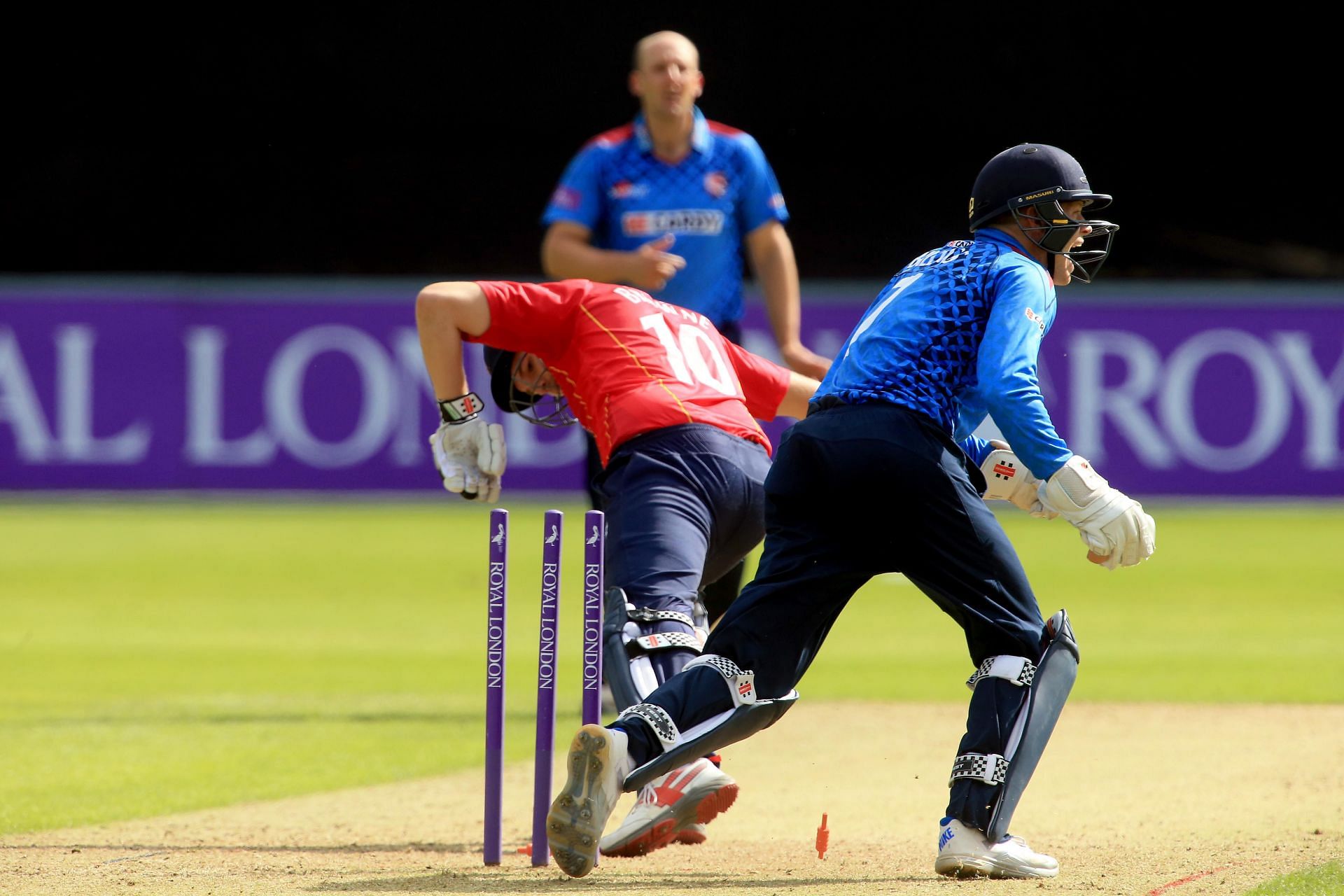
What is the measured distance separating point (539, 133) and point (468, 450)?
54.7 ft

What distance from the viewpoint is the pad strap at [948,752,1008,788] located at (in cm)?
410

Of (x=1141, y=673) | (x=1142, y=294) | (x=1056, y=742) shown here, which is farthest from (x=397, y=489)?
(x=1056, y=742)

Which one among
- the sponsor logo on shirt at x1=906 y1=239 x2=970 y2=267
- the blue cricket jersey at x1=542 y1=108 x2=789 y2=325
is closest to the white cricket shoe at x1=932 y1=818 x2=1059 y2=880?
the sponsor logo on shirt at x1=906 y1=239 x2=970 y2=267

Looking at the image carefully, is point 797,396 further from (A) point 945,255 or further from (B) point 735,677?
(B) point 735,677

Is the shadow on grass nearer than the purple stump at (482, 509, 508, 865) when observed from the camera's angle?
No

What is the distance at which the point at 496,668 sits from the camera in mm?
4332

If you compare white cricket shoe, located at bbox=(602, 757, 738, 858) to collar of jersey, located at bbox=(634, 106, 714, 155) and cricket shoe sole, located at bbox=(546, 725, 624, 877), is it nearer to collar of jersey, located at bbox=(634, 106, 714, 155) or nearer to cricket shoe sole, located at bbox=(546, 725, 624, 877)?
cricket shoe sole, located at bbox=(546, 725, 624, 877)

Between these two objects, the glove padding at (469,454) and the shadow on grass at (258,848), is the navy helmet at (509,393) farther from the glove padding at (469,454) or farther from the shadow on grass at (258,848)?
the shadow on grass at (258,848)

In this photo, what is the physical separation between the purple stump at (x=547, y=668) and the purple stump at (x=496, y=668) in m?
0.09

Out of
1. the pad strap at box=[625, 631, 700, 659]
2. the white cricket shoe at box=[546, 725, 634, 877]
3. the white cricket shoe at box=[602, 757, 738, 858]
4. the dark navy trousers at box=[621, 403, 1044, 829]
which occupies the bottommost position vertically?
the white cricket shoe at box=[602, 757, 738, 858]

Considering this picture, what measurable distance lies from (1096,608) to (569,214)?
4.88 meters

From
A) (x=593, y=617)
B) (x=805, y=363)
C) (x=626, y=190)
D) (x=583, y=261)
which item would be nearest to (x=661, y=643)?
(x=593, y=617)

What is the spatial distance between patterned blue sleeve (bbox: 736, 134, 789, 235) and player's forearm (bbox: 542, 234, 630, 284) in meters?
0.53

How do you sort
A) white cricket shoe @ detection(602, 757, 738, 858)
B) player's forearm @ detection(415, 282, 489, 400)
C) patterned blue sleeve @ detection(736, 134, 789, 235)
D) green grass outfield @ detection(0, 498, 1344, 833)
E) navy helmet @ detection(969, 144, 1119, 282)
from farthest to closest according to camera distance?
1. patterned blue sleeve @ detection(736, 134, 789, 235)
2. green grass outfield @ detection(0, 498, 1344, 833)
3. player's forearm @ detection(415, 282, 489, 400)
4. white cricket shoe @ detection(602, 757, 738, 858)
5. navy helmet @ detection(969, 144, 1119, 282)
